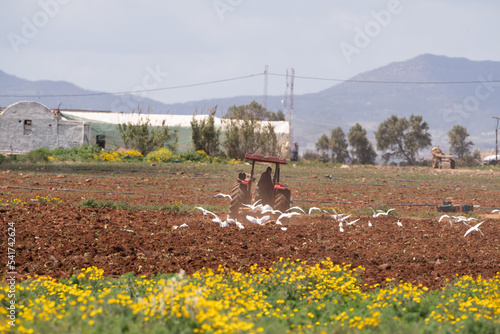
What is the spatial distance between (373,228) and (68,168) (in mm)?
19360

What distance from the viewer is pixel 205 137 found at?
4331 centimetres

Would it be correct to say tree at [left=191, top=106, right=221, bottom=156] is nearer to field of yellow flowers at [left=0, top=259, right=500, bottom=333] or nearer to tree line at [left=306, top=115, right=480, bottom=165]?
field of yellow flowers at [left=0, top=259, right=500, bottom=333]

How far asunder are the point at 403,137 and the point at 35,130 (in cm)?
5528

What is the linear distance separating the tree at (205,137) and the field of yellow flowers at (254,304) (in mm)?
34180

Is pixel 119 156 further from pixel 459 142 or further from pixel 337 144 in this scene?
pixel 459 142

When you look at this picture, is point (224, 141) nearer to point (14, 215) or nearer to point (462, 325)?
point (14, 215)

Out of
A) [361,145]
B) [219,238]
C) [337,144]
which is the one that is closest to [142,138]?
[219,238]

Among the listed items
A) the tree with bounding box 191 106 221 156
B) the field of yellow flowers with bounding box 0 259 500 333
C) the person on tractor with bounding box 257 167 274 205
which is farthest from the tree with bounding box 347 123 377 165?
the field of yellow flowers with bounding box 0 259 500 333

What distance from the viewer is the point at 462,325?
6.13 metres

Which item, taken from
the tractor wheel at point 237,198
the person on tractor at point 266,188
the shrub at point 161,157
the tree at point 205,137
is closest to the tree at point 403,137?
the tree at point 205,137

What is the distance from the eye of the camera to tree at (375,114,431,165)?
8325 centimetres

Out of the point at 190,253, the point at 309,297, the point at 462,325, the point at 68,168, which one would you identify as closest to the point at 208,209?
the point at 190,253

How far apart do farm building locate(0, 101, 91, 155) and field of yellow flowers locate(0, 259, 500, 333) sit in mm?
38252

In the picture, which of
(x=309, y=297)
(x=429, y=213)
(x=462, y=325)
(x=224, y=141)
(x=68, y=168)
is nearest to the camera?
(x=462, y=325)
